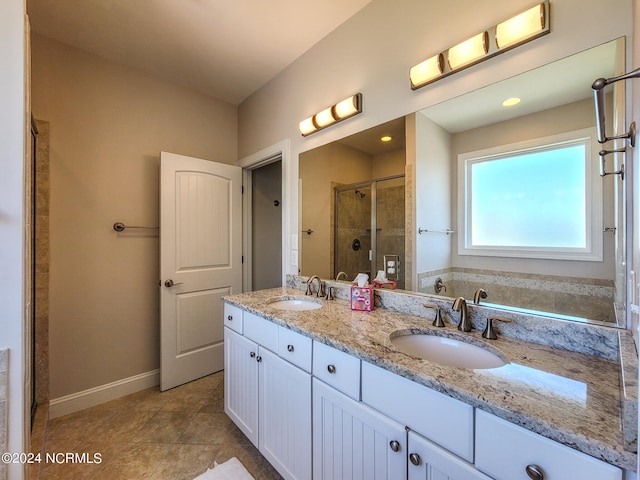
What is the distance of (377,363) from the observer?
2.92 feet

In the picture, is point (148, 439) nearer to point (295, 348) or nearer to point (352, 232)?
point (295, 348)

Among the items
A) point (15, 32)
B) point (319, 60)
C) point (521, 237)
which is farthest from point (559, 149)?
point (15, 32)

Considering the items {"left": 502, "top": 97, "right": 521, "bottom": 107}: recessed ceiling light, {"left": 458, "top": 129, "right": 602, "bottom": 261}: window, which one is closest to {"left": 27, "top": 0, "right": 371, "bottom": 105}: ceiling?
{"left": 502, "top": 97, "right": 521, "bottom": 107}: recessed ceiling light

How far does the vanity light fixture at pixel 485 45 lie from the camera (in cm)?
103

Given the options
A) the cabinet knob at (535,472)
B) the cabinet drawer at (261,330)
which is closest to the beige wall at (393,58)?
the cabinet drawer at (261,330)

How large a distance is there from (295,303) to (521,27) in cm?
178

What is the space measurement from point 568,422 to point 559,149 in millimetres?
927

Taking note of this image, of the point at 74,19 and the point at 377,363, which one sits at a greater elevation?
the point at 74,19

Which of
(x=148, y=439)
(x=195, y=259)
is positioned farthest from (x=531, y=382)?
(x=195, y=259)

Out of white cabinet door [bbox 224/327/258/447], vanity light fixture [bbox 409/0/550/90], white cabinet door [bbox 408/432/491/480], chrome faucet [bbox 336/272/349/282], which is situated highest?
vanity light fixture [bbox 409/0/550/90]

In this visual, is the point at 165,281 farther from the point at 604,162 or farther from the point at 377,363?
the point at 604,162

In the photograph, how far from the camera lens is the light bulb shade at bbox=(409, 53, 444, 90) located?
130 centimetres

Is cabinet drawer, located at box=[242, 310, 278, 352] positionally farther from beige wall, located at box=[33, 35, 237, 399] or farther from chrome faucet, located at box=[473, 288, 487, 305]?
beige wall, located at box=[33, 35, 237, 399]

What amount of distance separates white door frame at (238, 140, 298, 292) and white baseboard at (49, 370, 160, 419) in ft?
3.58
